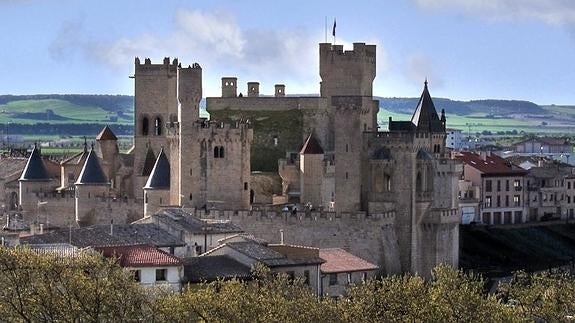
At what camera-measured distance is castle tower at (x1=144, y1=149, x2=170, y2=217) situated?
8644 centimetres

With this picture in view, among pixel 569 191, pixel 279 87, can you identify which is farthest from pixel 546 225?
pixel 279 87

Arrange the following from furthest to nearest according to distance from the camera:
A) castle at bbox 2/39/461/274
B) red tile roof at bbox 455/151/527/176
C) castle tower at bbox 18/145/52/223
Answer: red tile roof at bbox 455/151/527/176
castle tower at bbox 18/145/52/223
castle at bbox 2/39/461/274

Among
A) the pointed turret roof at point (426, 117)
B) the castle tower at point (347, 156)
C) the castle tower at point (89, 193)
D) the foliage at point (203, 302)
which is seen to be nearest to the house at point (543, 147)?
the pointed turret roof at point (426, 117)

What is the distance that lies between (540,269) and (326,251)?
1121 inches

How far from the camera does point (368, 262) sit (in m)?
79.1

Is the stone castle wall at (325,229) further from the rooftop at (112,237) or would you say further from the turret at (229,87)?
the turret at (229,87)

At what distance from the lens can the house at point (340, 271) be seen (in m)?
70.6

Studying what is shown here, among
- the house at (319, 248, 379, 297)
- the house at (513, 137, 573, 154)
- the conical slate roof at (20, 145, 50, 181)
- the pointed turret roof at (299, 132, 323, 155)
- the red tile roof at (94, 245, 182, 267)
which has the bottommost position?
the house at (319, 248, 379, 297)

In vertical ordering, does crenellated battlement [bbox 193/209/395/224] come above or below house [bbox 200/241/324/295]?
above

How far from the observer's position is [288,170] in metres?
90.4

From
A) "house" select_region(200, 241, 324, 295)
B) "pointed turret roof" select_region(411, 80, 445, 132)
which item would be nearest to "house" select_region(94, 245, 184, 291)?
"house" select_region(200, 241, 324, 295)

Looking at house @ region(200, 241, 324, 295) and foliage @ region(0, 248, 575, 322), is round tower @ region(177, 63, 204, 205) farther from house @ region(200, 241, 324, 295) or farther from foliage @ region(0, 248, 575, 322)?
foliage @ region(0, 248, 575, 322)

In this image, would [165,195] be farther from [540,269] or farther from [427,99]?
[540,269]

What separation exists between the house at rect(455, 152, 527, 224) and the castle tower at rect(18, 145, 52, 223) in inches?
1396
